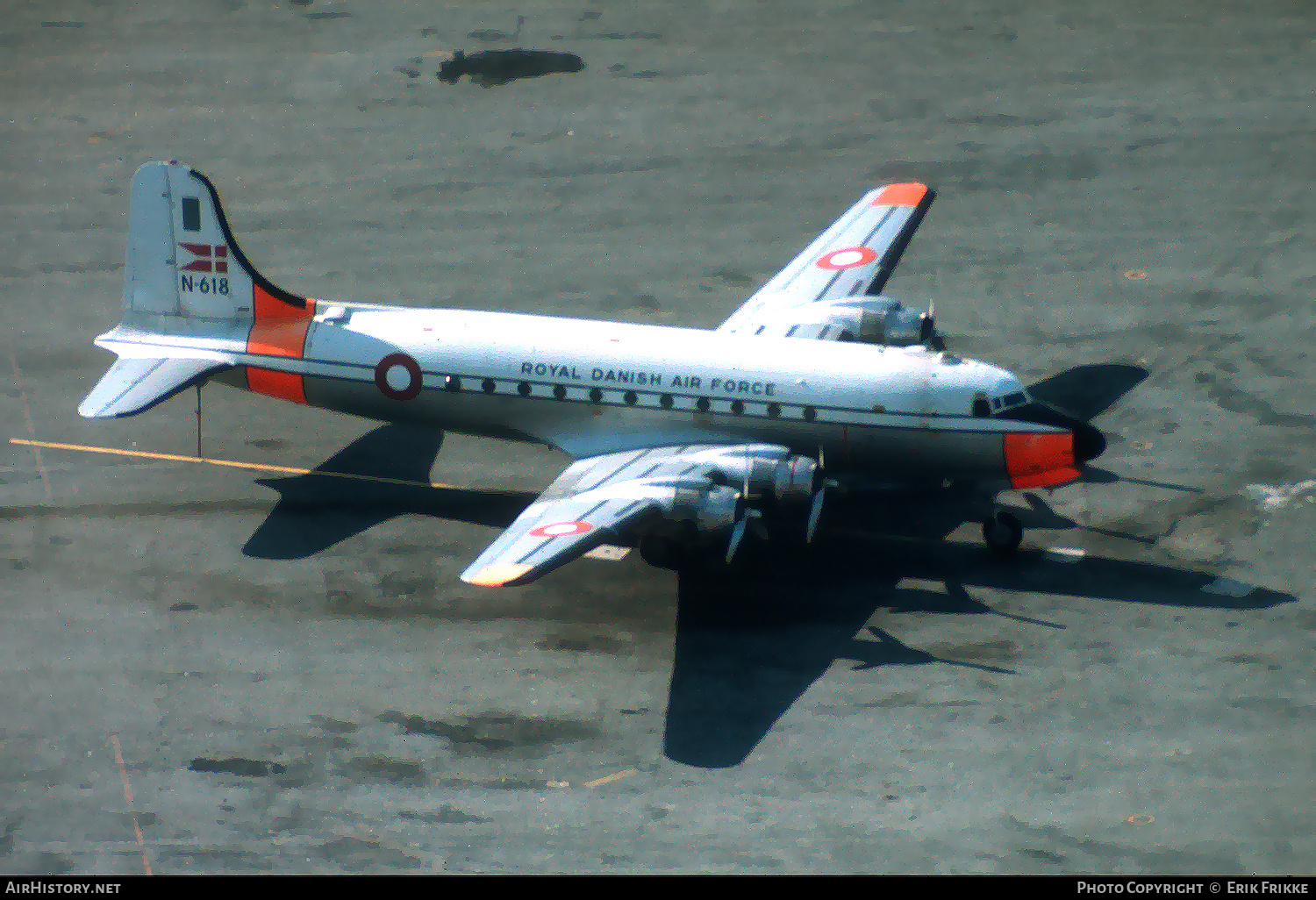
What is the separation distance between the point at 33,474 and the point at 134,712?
10832mm

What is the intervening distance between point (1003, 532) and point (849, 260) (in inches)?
415

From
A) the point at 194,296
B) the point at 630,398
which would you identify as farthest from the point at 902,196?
the point at 194,296

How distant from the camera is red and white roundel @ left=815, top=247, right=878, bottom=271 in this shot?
45.1m

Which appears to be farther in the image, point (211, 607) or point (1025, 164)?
point (1025, 164)

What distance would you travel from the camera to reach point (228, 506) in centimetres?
4109

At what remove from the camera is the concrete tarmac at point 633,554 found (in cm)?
3134

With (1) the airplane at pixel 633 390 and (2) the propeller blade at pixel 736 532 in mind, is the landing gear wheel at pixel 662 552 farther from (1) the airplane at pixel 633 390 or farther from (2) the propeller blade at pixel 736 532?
(2) the propeller blade at pixel 736 532

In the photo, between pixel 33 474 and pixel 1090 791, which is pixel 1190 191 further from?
pixel 33 474

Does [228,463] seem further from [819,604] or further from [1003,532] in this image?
[1003,532]

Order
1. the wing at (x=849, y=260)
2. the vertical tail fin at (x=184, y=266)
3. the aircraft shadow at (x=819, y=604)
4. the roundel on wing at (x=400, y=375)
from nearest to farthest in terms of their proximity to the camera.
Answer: the aircraft shadow at (x=819, y=604)
the roundel on wing at (x=400, y=375)
the vertical tail fin at (x=184, y=266)
the wing at (x=849, y=260)

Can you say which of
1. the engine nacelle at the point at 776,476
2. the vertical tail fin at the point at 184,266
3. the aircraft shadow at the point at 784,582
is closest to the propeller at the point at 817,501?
the engine nacelle at the point at 776,476

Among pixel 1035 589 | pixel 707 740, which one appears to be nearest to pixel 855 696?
pixel 707 740

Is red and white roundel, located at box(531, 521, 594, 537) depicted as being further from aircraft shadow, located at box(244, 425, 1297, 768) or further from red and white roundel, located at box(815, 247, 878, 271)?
red and white roundel, located at box(815, 247, 878, 271)

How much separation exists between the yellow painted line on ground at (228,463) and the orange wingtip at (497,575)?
907 centimetres
